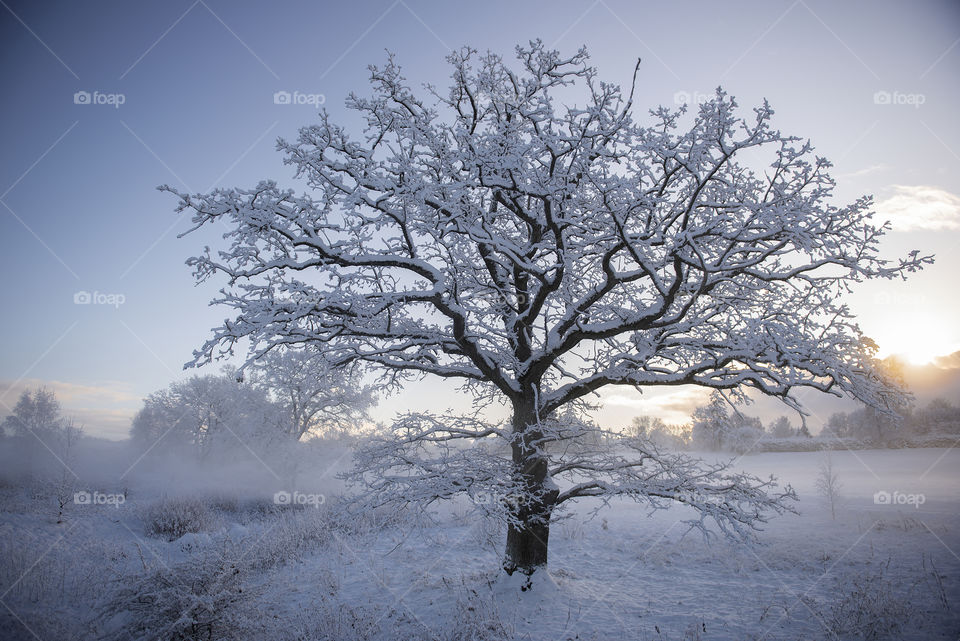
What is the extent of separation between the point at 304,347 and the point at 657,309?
6132 mm

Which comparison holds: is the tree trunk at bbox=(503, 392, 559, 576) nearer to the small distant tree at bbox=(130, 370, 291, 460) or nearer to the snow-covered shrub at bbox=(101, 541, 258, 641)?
the snow-covered shrub at bbox=(101, 541, 258, 641)

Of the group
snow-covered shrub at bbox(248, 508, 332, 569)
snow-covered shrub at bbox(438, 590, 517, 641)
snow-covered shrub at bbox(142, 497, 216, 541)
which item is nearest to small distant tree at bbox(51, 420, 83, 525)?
snow-covered shrub at bbox(142, 497, 216, 541)

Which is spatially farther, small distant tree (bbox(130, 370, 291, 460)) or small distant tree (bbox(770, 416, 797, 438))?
small distant tree (bbox(770, 416, 797, 438))

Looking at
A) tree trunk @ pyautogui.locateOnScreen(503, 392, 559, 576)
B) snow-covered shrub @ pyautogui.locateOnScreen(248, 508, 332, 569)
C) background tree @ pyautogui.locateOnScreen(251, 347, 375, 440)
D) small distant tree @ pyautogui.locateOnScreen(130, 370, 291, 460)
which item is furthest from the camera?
small distant tree @ pyautogui.locateOnScreen(130, 370, 291, 460)

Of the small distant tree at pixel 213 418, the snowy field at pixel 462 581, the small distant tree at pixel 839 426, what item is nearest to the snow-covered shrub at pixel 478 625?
the snowy field at pixel 462 581

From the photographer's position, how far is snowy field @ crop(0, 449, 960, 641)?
6.08m

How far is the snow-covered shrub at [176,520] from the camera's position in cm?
1445

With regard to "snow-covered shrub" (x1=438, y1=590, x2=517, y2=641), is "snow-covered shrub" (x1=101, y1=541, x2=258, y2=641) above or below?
above

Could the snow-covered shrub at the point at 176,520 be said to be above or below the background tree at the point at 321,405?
below

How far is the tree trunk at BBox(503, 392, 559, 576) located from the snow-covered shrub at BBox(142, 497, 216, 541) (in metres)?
12.8

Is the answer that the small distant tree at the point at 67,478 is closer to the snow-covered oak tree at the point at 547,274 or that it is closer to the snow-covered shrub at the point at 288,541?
the snow-covered shrub at the point at 288,541

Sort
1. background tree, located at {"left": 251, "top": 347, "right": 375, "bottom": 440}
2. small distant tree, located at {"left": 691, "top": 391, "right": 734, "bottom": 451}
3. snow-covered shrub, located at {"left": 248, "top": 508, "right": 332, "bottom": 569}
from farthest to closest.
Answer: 1. background tree, located at {"left": 251, "top": 347, "right": 375, "bottom": 440}
2. snow-covered shrub, located at {"left": 248, "top": 508, "right": 332, "bottom": 569}
3. small distant tree, located at {"left": 691, "top": 391, "right": 734, "bottom": 451}

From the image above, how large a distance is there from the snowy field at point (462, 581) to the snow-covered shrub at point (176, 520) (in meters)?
0.07

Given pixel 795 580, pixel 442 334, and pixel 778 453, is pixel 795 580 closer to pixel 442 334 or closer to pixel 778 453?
pixel 442 334
